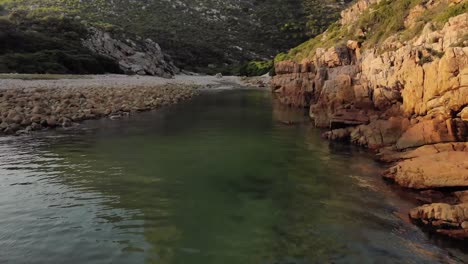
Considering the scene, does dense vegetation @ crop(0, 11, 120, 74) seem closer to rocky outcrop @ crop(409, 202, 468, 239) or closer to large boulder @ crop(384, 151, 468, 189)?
large boulder @ crop(384, 151, 468, 189)

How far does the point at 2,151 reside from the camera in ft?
61.9

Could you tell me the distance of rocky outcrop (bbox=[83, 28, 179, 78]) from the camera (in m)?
84.4

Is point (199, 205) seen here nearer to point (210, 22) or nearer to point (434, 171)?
point (434, 171)

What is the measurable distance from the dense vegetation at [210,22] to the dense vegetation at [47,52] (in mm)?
34555

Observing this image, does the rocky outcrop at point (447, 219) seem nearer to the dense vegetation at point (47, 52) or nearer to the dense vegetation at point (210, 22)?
the dense vegetation at point (47, 52)

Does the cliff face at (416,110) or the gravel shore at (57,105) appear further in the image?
the gravel shore at (57,105)

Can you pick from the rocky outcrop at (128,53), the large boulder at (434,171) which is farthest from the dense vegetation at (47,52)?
the large boulder at (434,171)

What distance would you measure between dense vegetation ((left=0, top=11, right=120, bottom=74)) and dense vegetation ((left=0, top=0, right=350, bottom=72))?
113 feet

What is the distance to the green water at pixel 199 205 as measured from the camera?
9.55 m

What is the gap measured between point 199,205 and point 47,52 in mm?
64809

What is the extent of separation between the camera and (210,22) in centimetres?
15475

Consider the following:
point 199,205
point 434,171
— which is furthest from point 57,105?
point 434,171

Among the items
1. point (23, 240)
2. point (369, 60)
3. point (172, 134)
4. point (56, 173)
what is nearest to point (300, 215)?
point (23, 240)

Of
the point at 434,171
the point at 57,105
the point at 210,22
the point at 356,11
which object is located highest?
→ the point at 210,22
